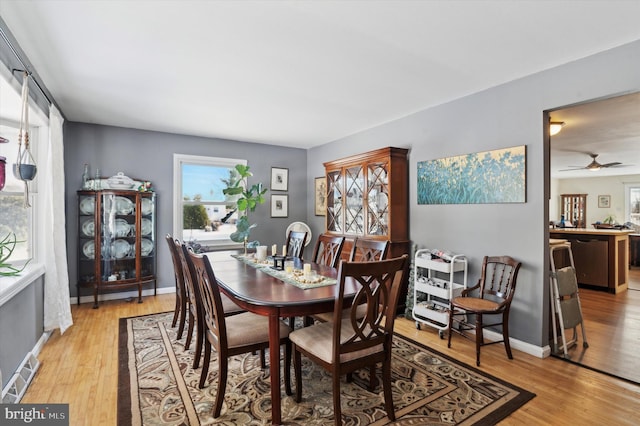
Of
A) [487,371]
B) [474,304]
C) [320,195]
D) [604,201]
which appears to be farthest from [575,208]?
[487,371]

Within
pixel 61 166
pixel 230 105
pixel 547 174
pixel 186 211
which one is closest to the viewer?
pixel 547 174

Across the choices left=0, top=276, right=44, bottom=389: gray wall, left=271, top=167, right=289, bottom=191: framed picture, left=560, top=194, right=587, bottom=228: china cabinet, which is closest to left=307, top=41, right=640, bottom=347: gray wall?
left=271, top=167, right=289, bottom=191: framed picture

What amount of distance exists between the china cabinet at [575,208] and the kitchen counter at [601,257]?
17.5 feet

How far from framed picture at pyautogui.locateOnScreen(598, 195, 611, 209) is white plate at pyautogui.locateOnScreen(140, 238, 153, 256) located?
1141 cm

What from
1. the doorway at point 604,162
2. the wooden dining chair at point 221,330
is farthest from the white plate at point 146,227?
the doorway at point 604,162

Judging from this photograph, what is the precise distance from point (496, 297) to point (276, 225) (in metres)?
3.69

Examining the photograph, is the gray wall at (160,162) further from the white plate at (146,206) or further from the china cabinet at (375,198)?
the china cabinet at (375,198)

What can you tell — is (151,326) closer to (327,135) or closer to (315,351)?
(315,351)

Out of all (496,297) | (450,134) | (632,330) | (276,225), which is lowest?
(632,330)

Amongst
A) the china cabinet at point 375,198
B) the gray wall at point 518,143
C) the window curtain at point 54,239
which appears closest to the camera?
the gray wall at point 518,143

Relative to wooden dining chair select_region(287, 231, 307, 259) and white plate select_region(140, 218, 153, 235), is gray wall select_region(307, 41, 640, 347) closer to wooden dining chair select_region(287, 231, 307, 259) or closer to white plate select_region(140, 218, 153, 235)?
wooden dining chair select_region(287, 231, 307, 259)

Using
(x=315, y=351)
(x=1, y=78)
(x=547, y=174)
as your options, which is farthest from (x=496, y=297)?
(x=1, y=78)

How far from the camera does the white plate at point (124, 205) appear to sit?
14.1 feet

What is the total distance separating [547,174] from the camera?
107 inches
